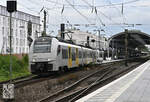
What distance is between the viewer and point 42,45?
865 inches

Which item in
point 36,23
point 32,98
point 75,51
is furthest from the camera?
point 36,23

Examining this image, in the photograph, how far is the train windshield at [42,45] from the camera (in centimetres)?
2172

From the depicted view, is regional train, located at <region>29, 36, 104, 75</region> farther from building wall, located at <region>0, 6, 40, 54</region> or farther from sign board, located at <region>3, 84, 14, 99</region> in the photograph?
building wall, located at <region>0, 6, 40, 54</region>

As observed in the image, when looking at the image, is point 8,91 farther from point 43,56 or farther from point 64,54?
point 64,54

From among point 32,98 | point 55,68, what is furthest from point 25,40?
point 32,98

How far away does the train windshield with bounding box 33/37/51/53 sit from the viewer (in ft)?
71.3

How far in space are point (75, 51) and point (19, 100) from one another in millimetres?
16500

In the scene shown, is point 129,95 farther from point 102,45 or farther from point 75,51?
point 102,45

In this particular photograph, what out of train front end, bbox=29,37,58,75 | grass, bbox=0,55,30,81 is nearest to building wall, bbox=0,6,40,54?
grass, bbox=0,55,30,81

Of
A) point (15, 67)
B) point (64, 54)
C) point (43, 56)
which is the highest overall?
point (64, 54)

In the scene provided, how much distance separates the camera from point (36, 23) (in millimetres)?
88188

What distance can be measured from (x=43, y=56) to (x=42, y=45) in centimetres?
93

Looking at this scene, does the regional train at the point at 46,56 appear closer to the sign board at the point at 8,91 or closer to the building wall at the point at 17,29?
the sign board at the point at 8,91

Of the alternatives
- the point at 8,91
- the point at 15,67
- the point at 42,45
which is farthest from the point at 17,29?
the point at 8,91
